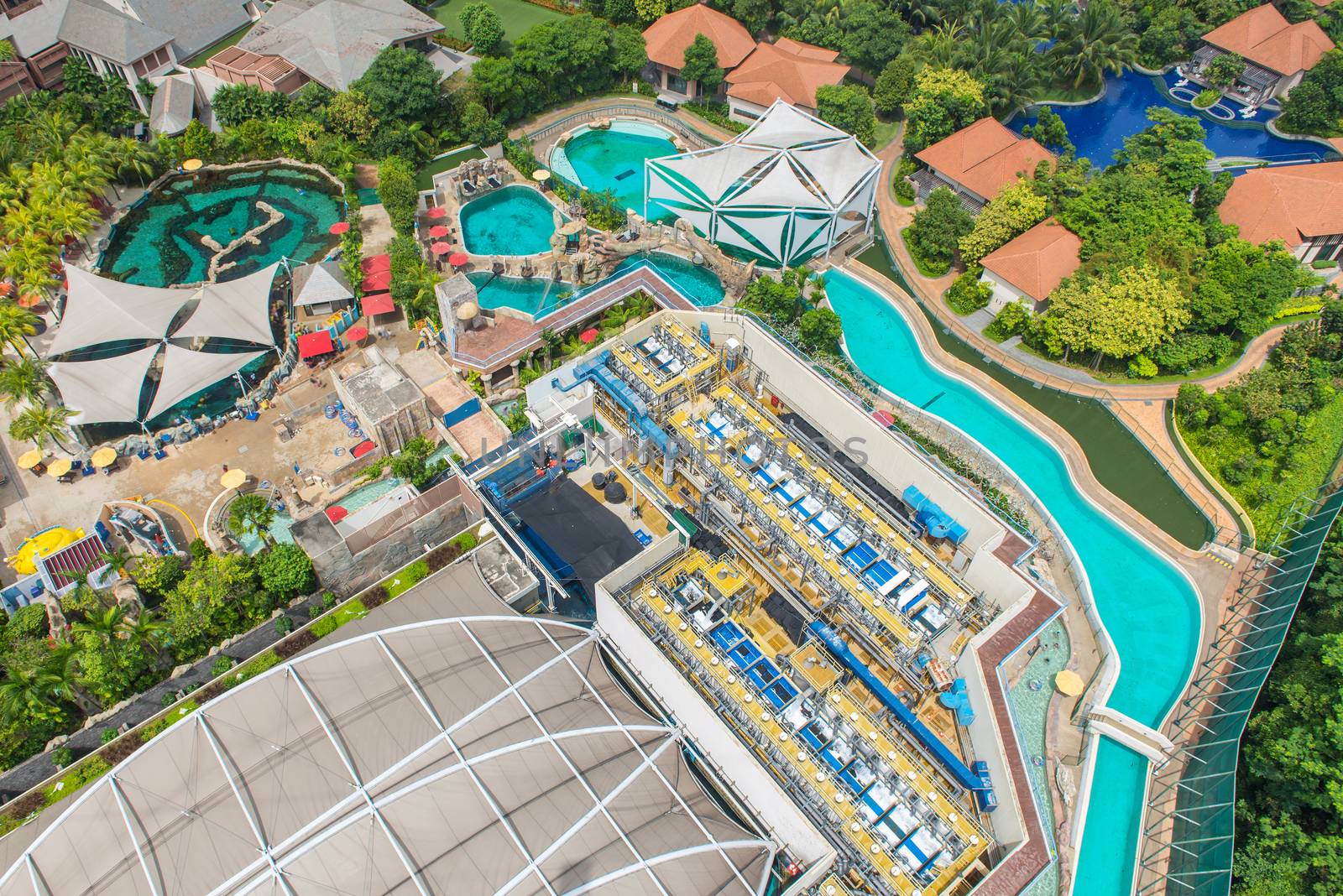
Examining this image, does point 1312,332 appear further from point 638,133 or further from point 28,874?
point 28,874

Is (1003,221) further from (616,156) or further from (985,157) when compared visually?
(616,156)

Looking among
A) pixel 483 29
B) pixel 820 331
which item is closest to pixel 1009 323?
pixel 820 331

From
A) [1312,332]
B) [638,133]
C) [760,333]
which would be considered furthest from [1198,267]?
[638,133]

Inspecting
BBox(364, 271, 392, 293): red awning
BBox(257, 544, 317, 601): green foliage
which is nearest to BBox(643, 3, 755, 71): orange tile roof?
BBox(364, 271, 392, 293): red awning

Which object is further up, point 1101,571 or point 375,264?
point 375,264

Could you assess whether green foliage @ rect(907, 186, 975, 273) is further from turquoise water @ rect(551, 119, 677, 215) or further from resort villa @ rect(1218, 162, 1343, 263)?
turquoise water @ rect(551, 119, 677, 215)

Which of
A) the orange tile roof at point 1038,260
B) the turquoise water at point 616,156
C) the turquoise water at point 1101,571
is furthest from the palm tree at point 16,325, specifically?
the orange tile roof at point 1038,260
